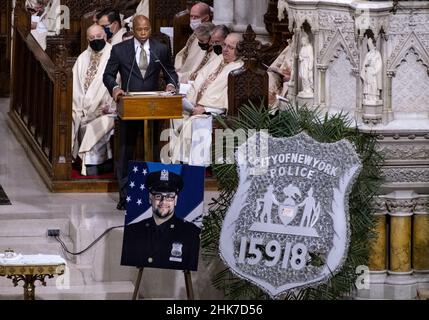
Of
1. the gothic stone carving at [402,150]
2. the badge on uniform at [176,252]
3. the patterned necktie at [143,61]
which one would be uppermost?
the patterned necktie at [143,61]

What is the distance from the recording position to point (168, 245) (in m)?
12.1

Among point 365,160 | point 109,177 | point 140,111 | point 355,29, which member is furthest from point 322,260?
point 109,177

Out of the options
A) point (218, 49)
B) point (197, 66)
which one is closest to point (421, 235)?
point (218, 49)

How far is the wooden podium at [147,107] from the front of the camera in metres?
13.9

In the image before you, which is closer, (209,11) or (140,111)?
(140,111)

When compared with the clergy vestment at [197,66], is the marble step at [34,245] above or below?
below

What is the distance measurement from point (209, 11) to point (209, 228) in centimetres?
563

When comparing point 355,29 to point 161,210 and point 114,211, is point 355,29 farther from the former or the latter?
point 114,211

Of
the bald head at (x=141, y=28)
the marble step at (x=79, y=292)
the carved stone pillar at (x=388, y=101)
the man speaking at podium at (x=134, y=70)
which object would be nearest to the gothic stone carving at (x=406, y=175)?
the carved stone pillar at (x=388, y=101)

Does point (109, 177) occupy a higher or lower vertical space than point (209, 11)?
lower

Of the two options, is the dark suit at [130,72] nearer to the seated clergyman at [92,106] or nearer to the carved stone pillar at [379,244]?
the seated clergyman at [92,106]

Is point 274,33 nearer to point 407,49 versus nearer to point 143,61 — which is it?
point 143,61

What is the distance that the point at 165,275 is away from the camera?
1316cm

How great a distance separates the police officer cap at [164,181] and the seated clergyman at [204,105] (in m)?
3.03
